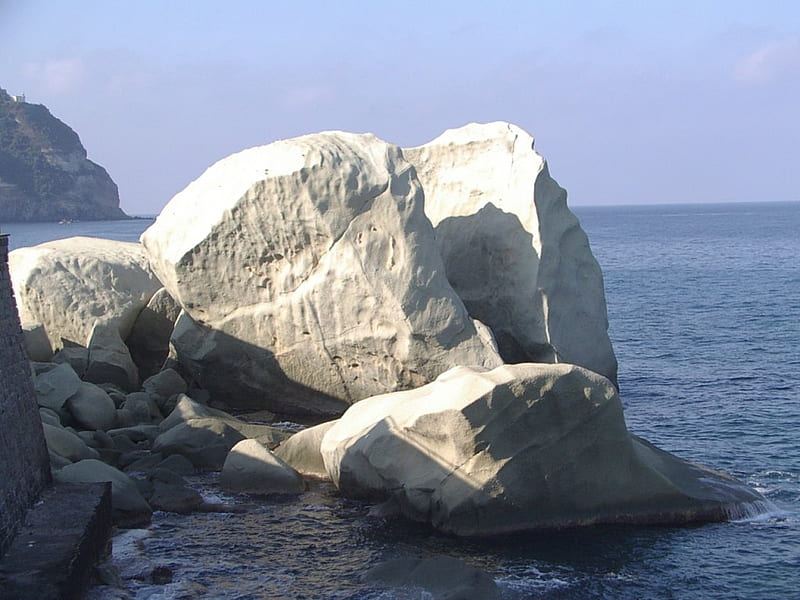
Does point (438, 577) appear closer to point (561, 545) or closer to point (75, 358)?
point (561, 545)

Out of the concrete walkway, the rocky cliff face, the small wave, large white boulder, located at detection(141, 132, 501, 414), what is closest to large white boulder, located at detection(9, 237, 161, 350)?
large white boulder, located at detection(141, 132, 501, 414)

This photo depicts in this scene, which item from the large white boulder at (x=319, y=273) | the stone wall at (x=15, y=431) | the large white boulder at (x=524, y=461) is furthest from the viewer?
the large white boulder at (x=319, y=273)

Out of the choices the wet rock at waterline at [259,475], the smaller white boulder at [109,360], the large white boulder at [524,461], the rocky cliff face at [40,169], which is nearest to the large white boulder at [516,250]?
the large white boulder at [524,461]

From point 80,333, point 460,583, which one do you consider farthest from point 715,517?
point 80,333

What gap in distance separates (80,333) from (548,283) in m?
12.0

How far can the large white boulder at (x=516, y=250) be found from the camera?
26.9 meters

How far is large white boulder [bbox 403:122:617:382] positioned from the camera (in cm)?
2689

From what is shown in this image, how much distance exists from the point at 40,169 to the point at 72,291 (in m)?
133

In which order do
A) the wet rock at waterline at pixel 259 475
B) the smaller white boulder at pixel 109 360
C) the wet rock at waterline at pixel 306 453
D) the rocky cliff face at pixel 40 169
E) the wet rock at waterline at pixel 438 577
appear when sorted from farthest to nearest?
the rocky cliff face at pixel 40 169 < the smaller white boulder at pixel 109 360 < the wet rock at waterline at pixel 306 453 < the wet rock at waterline at pixel 259 475 < the wet rock at waterline at pixel 438 577

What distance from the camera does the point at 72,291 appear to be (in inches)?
1064

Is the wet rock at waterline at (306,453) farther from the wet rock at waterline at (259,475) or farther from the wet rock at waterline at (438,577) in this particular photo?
the wet rock at waterline at (438,577)

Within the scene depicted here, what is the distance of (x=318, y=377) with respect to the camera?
24844mm

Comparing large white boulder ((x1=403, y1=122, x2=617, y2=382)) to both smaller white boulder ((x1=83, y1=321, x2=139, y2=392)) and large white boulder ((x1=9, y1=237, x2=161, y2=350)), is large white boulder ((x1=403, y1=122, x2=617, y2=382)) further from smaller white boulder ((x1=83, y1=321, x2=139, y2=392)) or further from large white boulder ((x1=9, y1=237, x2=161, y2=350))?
smaller white boulder ((x1=83, y1=321, x2=139, y2=392))

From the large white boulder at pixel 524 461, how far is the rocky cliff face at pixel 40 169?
5474 inches
